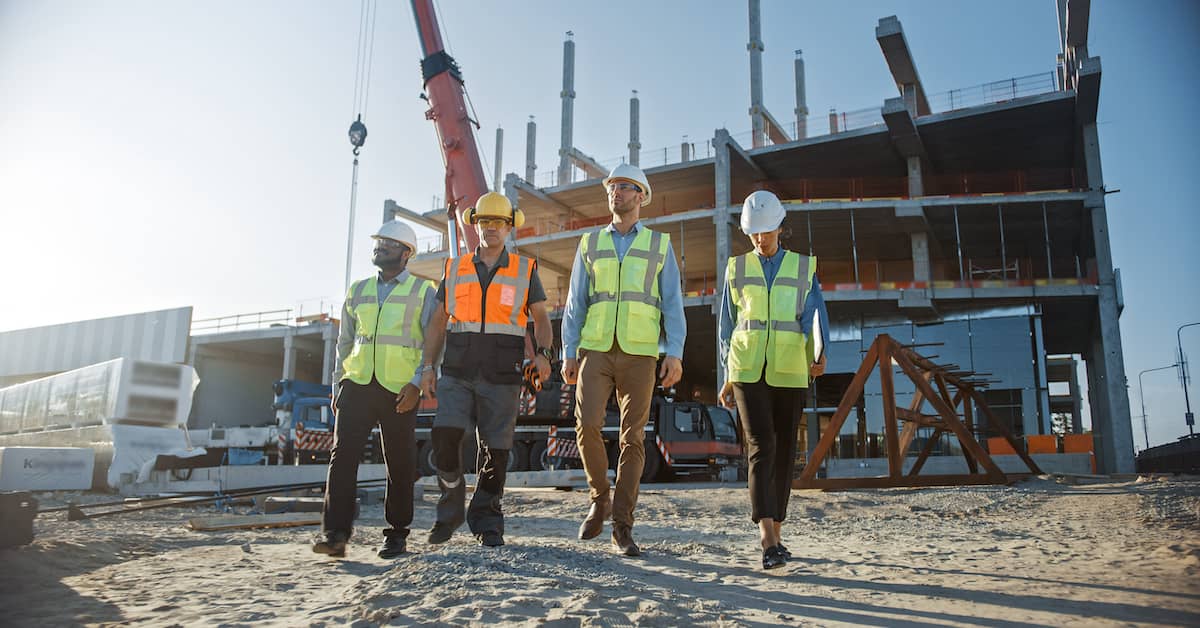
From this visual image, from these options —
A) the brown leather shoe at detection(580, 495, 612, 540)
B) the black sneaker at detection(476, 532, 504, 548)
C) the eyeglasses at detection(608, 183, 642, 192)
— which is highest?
the eyeglasses at detection(608, 183, 642, 192)

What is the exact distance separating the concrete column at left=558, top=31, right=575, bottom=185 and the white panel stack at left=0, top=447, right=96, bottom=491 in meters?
26.7

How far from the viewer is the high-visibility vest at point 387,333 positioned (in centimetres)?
361

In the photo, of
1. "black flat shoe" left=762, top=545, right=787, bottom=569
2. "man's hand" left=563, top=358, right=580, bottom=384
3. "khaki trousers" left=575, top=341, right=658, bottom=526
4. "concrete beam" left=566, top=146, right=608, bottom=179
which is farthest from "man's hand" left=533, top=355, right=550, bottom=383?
"concrete beam" left=566, top=146, right=608, bottom=179

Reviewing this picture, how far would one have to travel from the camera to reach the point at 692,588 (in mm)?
2504

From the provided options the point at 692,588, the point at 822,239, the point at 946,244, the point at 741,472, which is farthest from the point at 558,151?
the point at 692,588

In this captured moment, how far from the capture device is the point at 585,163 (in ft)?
115

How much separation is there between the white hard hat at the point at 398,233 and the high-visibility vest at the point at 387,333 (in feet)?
0.74

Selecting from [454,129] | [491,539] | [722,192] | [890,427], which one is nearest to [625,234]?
[491,539]

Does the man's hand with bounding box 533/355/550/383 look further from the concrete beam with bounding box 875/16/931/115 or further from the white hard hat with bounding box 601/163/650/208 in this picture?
the concrete beam with bounding box 875/16/931/115

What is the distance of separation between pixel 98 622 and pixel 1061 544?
12.0 ft

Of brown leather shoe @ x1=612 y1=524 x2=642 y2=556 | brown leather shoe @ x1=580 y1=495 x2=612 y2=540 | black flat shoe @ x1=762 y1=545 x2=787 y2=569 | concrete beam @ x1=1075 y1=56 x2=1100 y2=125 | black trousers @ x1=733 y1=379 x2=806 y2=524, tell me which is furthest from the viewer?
concrete beam @ x1=1075 y1=56 x2=1100 y2=125

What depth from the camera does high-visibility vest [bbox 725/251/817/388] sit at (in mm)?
3326

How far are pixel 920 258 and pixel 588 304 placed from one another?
76.6 feet

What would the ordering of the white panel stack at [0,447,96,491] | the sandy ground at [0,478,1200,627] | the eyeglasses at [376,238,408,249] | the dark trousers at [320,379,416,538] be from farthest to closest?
the white panel stack at [0,447,96,491] → the eyeglasses at [376,238,408,249] → the dark trousers at [320,379,416,538] → the sandy ground at [0,478,1200,627]
